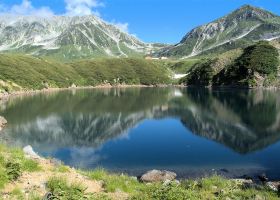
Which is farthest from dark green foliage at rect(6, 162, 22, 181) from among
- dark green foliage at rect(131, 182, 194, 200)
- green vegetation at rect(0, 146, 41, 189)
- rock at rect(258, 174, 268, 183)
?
rock at rect(258, 174, 268, 183)

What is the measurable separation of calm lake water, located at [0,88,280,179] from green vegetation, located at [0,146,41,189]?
88.5 feet

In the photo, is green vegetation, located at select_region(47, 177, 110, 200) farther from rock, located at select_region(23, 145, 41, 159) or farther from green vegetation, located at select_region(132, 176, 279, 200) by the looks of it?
rock, located at select_region(23, 145, 41, 159)

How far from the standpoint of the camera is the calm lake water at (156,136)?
58.5m

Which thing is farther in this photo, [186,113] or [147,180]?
[186,113]

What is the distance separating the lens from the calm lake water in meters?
58.5

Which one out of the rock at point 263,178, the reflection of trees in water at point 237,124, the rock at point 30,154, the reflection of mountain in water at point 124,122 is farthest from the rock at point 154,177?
the reflection of mountain in water at point 124,122

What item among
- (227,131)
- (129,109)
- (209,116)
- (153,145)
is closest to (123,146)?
(153,145)

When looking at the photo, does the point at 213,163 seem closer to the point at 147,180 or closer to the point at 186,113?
the point at 147,180

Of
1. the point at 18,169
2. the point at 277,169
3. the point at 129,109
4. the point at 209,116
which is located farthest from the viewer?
the point at 129,109

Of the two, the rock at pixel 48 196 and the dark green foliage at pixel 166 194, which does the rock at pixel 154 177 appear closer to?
the dark green foliage at pixel 166 194

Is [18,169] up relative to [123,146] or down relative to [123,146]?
up

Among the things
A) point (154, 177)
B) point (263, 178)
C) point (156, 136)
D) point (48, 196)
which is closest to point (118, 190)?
point (48, 196)

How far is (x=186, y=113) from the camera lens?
125 meters

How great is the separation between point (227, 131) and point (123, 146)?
27233mm
